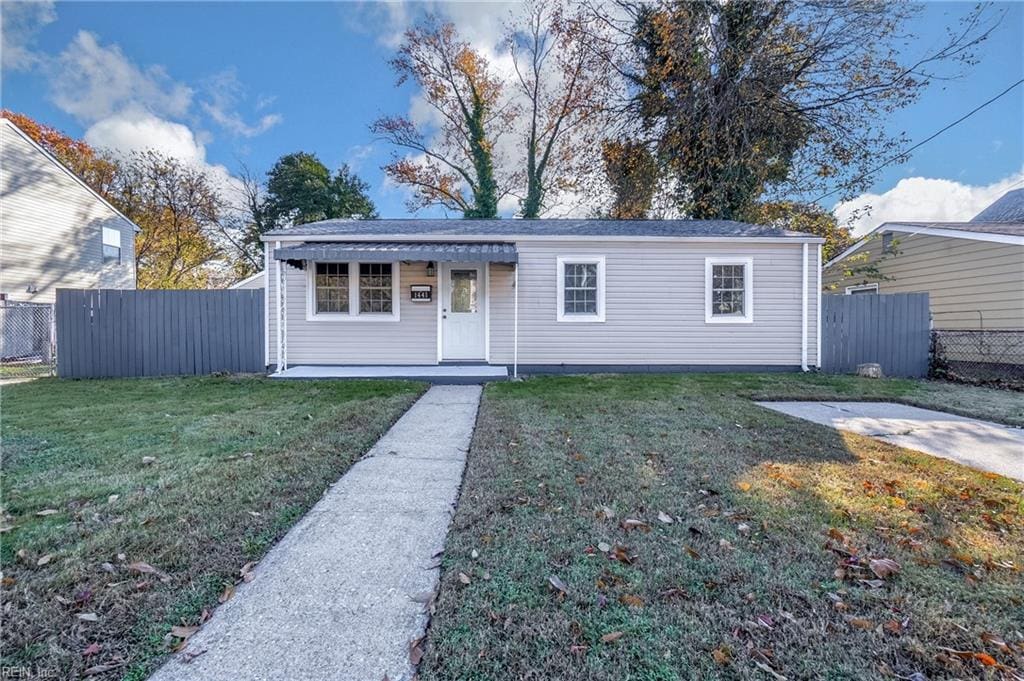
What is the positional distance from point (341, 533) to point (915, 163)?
17.1m

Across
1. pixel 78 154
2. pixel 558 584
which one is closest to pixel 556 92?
pixel 558 584

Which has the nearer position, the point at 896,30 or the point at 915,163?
the point at 896,30

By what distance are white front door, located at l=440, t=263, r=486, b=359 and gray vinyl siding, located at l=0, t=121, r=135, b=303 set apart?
1374 centimetres

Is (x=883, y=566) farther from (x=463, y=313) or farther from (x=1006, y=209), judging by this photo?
(x=1006, y=209)

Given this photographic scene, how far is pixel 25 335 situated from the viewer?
12680 mm

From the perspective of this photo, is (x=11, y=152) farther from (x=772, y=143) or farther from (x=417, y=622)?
(x=772, y=143)

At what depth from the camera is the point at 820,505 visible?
2781 mm

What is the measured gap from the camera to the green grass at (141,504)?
5.41 feet

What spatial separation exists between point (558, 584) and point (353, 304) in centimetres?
831

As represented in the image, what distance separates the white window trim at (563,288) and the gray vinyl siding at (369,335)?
2672 millimetres

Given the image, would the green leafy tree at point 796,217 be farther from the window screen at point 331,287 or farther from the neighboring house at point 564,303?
the window screen at point 331,287

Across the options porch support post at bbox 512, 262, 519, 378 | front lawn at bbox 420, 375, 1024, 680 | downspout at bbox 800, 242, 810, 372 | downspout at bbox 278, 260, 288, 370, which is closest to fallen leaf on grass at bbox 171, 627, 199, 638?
front lawn at bbox 420, 375, 1024, 680

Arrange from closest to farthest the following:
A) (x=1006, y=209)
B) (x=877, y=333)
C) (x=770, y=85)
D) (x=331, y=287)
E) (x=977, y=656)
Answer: (x=977, y=656), (x=331, y=287), (x=877, y=333), (x=770, y=85), (x=1006, y=209)

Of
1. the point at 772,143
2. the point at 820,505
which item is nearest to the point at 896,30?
the point at 772,143
